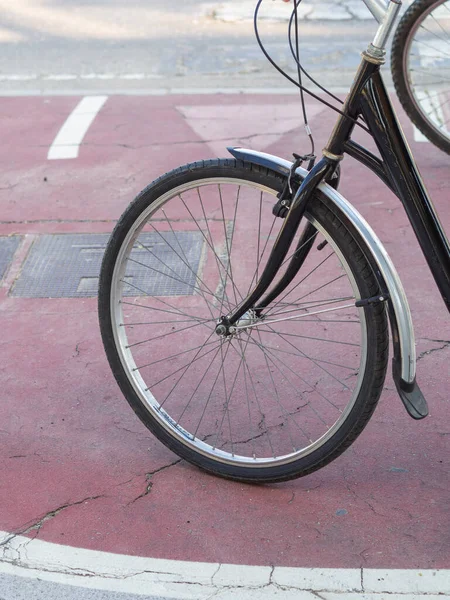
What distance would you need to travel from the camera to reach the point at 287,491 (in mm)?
2869

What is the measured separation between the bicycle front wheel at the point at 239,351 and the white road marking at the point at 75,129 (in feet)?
4.93

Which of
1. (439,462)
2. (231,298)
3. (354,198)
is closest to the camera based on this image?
(439,462)

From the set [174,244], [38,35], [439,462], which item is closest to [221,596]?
[439,462]

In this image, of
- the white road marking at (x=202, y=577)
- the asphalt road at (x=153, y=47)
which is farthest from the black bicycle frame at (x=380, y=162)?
the asphalt road at (x=153, y=47)

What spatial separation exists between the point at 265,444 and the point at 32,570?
0.92m

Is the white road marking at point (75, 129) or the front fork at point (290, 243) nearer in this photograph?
the front fork at point (290, 243)

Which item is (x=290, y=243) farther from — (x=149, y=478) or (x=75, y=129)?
(x=75, y=129)

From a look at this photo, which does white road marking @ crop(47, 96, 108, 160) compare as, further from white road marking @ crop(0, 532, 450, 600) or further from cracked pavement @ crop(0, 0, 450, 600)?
white road marking @ crop(0, 532, 450, 600)

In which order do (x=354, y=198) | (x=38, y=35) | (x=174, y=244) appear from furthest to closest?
(x=38, y=35) < (x=354, y=198) < (x=174, y=244)

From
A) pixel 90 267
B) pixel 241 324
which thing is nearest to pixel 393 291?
pixel 241 324

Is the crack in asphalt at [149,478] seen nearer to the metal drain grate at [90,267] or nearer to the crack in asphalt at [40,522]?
the crack in asphalt at [40,522]

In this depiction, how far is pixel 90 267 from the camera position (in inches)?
173

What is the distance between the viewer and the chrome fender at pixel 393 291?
242 centimetres

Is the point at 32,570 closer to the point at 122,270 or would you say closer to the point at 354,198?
the point at 122,270
